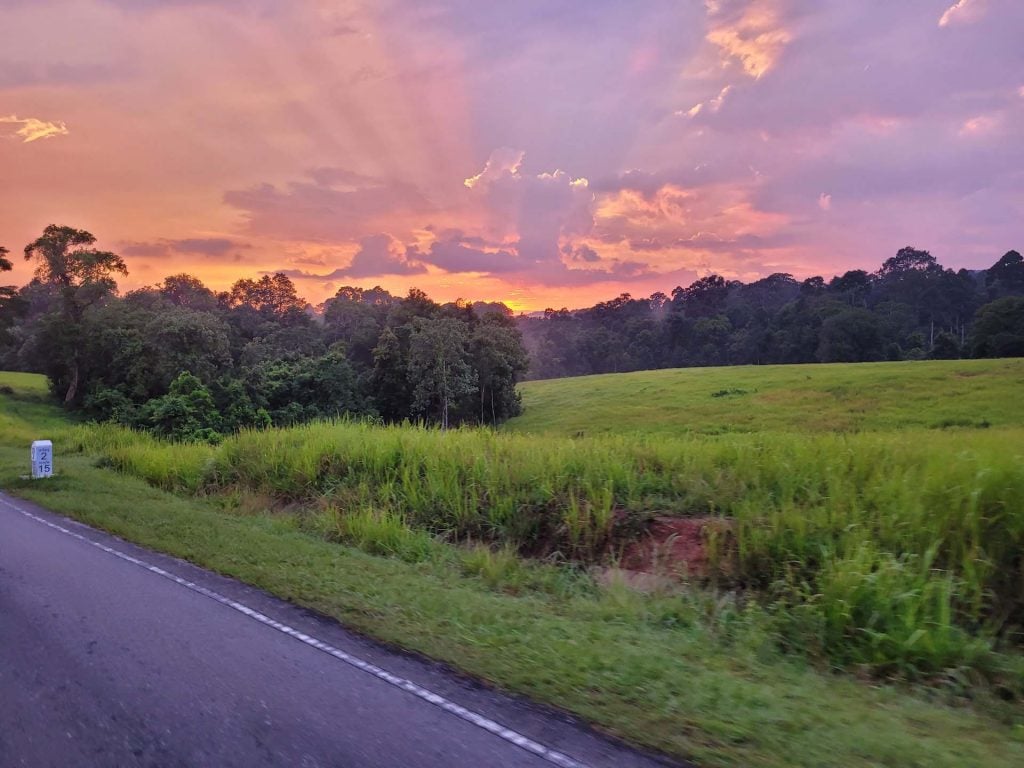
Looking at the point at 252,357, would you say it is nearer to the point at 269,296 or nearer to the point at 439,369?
the point at 439,369

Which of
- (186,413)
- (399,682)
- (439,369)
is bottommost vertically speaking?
(399,682)

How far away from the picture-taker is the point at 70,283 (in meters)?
55.6

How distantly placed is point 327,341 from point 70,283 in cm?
2118

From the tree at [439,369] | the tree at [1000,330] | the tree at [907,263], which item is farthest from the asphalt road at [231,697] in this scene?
the tree at [907,263]

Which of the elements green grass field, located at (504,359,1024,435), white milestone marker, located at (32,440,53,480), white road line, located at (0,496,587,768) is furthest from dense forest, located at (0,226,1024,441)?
white road line, located at (0,496,587,768)

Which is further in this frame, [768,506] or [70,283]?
[70,283]

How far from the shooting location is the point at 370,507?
36.4 ft

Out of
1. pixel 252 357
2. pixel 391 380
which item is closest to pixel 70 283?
pixel 252 357

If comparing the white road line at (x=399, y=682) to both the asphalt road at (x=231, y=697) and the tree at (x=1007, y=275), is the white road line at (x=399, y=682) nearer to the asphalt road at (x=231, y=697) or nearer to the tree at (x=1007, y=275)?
the asphalt road at (x=231, y=697)

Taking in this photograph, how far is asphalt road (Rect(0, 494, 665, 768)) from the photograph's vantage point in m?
3.75

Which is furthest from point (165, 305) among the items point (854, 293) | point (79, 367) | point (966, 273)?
point (966, 273)

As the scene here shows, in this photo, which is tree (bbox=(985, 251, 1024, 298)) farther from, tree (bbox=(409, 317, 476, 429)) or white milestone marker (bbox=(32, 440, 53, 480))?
white milestone marker (bbox=(32, 440, 53, 480))

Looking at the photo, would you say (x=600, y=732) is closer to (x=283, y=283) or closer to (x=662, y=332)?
(x=283, y=283)

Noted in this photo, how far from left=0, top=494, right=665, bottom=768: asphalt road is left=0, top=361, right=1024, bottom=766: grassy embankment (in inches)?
14.3
